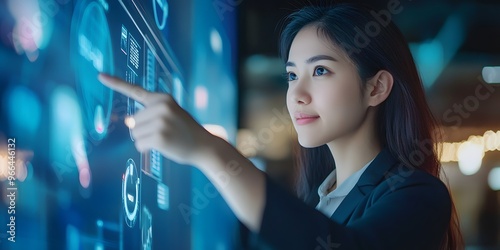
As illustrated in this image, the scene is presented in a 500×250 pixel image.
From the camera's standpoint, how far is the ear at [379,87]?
1.20m

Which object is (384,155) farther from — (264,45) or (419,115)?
(264,45)

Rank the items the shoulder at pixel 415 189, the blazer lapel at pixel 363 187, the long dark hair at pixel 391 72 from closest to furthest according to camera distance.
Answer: the shoulder at pixel 415 189 < the blazer lapel at pixel 363 187 < the long dark hair at pixel 391 72

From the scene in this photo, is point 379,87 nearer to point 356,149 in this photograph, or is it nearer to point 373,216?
point 356,149

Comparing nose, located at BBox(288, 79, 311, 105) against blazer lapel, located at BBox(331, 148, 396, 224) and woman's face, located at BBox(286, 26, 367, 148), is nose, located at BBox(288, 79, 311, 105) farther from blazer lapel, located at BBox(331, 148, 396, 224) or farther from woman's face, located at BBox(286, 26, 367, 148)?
blazer lapel, located at BBox(331, 148, 396, 224)

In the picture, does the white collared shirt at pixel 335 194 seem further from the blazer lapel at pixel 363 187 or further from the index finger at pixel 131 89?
the index finger at pixel 131 89

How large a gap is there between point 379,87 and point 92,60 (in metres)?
0.60

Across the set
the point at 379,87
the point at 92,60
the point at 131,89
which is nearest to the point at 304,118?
the point at 379,87

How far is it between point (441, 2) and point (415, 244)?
2.37 metres

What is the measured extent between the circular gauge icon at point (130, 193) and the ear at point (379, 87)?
47cm

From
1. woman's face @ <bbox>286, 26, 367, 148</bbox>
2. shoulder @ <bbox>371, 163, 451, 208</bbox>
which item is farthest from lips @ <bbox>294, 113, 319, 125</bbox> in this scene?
shoulder @ <bbox>371, 163, 451, 208</bbox>

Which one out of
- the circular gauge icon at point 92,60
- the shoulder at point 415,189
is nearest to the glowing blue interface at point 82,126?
the circular gauge icon at point 92,60

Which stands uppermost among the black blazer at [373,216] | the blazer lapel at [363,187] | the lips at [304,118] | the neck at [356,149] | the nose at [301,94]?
the nose at [301,94]

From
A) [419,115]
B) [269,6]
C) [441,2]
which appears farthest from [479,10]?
[419,115]

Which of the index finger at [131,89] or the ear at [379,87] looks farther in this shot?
the ear at [379,87]
